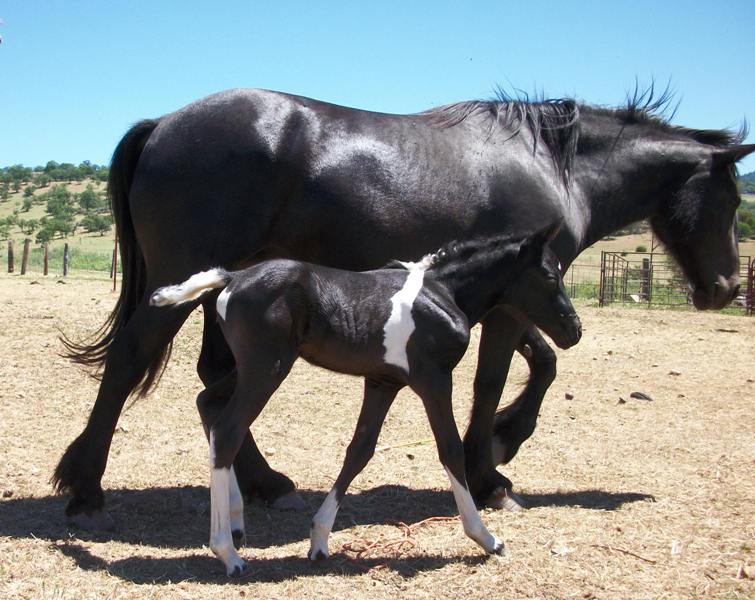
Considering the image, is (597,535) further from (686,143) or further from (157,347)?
(686,143)

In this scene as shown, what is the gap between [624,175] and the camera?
570cm

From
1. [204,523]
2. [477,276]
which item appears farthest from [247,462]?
[477,276]

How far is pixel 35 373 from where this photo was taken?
24.5ft

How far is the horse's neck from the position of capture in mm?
5633

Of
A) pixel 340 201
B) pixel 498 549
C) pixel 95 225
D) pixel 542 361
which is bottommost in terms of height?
pixel 498 549

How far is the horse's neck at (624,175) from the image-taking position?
5633mm

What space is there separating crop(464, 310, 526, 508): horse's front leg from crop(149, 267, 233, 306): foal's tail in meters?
1.93

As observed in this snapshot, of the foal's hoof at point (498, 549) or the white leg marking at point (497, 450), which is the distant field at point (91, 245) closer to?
the white leg marking at point (497, 450)

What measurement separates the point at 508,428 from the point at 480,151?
80.3 inches

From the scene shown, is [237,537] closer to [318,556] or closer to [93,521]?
[318,556]

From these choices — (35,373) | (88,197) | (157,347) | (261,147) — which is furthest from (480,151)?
(88,197)

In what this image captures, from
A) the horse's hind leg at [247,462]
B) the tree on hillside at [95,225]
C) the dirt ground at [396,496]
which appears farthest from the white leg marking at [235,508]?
the tree on hillside at [95,225]

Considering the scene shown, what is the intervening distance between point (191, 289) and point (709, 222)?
395 centimetres

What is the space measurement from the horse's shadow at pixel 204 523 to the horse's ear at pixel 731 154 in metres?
2.51
